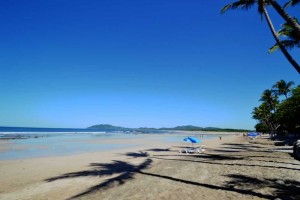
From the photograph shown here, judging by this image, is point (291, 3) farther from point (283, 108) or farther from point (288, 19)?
point (283, 108)

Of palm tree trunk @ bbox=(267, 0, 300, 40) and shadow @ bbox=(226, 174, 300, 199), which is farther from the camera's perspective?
shadow @ bbox=(226, 174, 300, 199)

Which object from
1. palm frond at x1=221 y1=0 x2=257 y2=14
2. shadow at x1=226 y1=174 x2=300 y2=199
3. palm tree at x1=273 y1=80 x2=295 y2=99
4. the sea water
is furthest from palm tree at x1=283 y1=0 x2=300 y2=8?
palm tree at x1=273 y1=80 x2=295 y2=99

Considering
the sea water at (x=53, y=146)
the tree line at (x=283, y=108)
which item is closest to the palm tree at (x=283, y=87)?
the tree line at (x=283, y=108)

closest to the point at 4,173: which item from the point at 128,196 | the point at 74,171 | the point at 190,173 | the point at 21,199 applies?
the point at 74,171

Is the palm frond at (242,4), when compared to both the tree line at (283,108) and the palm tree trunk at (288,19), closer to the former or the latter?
the palm tree trunk at (288,19)

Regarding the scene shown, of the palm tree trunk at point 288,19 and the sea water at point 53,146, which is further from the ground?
the palm tree trunk at point 288,19

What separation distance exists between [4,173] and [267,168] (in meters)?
15.0

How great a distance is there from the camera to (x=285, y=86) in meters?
61.9

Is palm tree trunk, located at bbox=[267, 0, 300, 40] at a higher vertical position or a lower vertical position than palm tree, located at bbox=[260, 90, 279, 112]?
lower

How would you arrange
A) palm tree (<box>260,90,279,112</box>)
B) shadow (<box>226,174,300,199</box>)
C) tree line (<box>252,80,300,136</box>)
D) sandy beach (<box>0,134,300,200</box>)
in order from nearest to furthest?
shadow (<box>226,174,300,199</box>), sandy beach (<box>0,134,300,200</box>), tree line (<box>252,80,300,136</box>), palm tree (<box>260,90,279,112</box>)

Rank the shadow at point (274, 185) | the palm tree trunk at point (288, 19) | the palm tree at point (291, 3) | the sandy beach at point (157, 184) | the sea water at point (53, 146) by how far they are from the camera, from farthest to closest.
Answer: the sea water at point (53, 146)
the palm tree at point (291, 3)
the sandy beach at point (157, 184)
the shadow at point (274, 185)
the palm tree trunk at point (288, 19)

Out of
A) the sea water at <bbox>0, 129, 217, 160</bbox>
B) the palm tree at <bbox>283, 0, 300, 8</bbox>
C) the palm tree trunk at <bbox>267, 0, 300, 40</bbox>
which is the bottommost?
the sea water at <bbox>0, 129, 217, 160</bbox>

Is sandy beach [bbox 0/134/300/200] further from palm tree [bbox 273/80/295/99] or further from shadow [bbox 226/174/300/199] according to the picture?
palm tree [bbox 273/80/295/99]

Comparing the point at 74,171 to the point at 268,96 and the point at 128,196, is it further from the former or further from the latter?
the point at 268,96
